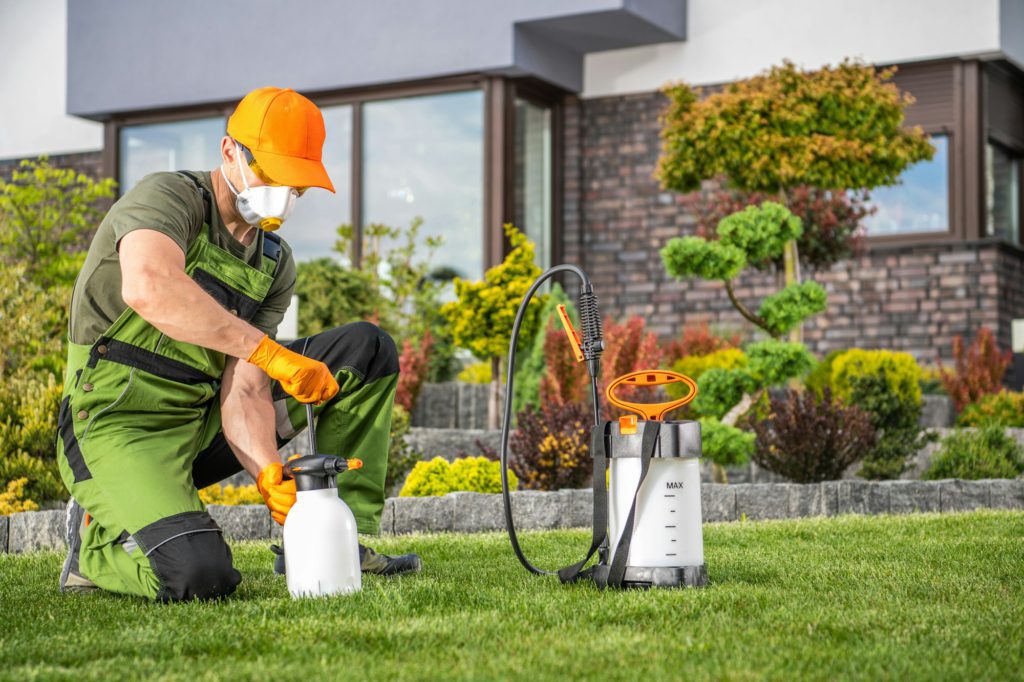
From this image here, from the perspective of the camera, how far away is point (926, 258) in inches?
432

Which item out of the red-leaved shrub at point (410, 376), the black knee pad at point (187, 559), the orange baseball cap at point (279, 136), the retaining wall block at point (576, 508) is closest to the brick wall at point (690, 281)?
the red-leaved shrub at point (410, 376)

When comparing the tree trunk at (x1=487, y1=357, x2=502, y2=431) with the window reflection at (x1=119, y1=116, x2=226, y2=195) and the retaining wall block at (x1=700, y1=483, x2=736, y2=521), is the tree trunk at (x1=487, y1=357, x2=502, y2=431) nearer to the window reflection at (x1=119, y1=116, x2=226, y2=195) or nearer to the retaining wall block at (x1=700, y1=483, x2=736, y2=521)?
the retaining wall block at (x1=700, y1=483, x2=736, y2=521)

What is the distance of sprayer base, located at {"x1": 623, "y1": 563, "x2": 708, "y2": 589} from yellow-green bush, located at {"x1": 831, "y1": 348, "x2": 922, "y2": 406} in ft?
15.6

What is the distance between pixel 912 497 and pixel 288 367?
386cm

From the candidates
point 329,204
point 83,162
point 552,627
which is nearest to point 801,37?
point 329,204

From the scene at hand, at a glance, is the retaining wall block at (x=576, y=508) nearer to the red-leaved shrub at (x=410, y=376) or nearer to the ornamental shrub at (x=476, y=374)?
the red-leaved shrub at (x=410, y=376)

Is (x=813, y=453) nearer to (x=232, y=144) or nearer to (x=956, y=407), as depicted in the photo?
(x=956, y=407)

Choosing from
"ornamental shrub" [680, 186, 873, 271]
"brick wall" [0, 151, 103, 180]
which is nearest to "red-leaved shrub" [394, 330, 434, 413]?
"ornamental shrub" [680, 186, 873, 271]

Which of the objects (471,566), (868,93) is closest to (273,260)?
(471,566)

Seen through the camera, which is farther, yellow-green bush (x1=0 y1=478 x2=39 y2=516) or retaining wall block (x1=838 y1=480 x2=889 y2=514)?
retaining wall block (x1=838 y1=480 x2=889 y2=514)

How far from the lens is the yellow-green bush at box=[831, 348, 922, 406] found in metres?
8.41

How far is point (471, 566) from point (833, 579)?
3.84 ft

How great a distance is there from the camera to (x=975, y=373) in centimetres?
945

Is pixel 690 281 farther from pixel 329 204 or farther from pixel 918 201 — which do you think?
pixel 329 204
